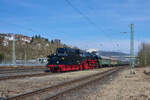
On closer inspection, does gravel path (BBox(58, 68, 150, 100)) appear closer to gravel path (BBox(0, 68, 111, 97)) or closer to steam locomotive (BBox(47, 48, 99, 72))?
gravel path (BBox(0, 68, 111, 97))

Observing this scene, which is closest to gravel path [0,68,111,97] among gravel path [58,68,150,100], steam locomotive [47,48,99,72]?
gravel path [58,68,150,100]

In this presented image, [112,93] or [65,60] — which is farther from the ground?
[65,60]

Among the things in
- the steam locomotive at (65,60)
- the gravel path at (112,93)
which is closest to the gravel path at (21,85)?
the gravel path at (112,93)

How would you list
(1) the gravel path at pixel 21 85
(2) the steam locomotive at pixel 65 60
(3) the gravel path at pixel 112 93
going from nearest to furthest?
(3) the gravel path at pixel 112 93 → (1) the gravel path at pixel 21 85 → (2) the steam locomotive at pixel 65 60

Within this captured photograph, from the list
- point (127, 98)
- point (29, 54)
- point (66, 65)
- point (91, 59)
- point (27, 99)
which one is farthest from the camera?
point (29, 54)

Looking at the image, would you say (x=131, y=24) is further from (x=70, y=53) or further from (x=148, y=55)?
(x=148, y=55)

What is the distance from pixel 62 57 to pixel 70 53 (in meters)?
3.57

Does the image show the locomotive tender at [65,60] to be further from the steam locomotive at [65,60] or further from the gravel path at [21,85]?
the gravel path at [21,85]

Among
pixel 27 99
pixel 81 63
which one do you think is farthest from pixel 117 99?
pixel 81 63

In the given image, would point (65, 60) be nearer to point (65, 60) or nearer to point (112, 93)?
point (65, 60)

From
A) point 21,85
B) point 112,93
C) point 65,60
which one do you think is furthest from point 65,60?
point 112,93

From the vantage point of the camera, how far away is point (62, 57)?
3014 centimetres

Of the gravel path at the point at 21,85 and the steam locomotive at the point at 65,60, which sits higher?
the steam locomotive at the point at 65,60

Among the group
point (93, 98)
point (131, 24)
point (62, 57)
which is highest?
point (131, 24)
